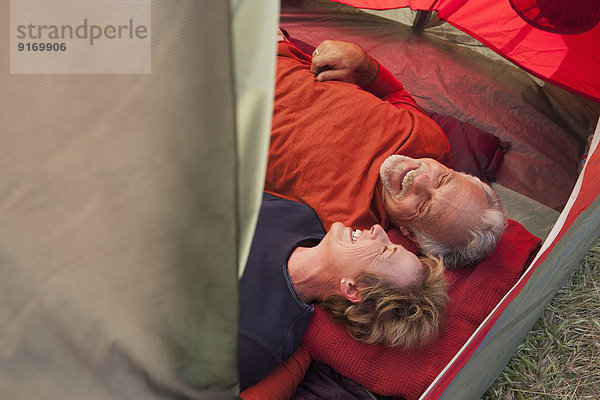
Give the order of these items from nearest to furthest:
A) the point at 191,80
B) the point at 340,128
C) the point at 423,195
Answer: the point at 191,80 → the point at 423,195 → the point at 340,128

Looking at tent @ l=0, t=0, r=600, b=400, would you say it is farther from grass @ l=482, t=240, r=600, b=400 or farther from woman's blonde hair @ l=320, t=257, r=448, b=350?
grass @ l=482, t=240, r=600, b=400

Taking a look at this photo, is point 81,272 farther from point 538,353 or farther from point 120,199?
point 538,353

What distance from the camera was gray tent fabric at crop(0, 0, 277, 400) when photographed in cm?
44

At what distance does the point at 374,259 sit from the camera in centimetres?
109

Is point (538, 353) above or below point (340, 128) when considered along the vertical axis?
below

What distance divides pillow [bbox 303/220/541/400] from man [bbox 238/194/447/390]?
0.04 m

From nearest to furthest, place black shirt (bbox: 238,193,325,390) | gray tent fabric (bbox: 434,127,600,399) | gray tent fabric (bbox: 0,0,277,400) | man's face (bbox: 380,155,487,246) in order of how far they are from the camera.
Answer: gray tent fabric (bbox: 0,0,277,400)
gray tent fabric (bbox: 434,127,600,399)
black shirt (bbox: 238,193,325,390)
man's face (bbox: 380,155,487,246)

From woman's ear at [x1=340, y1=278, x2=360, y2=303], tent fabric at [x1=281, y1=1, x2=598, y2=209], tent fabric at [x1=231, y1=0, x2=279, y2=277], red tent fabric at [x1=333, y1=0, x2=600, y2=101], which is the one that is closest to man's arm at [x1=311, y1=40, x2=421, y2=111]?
tent fabric at [x1=281, y1=1, x2=598, y2=209]

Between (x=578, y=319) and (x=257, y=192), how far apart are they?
1.23 metres

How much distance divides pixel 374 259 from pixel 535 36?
1182 millimetres

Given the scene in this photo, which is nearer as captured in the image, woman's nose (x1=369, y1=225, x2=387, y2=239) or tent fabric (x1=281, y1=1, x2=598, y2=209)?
woman's nose (x1=369, y1=225, x2=387, y2=239)

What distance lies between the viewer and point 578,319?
1.34 m

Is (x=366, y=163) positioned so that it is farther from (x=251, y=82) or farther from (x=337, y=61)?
(x=251, y=82)

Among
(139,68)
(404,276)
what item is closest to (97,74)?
(139,68)
